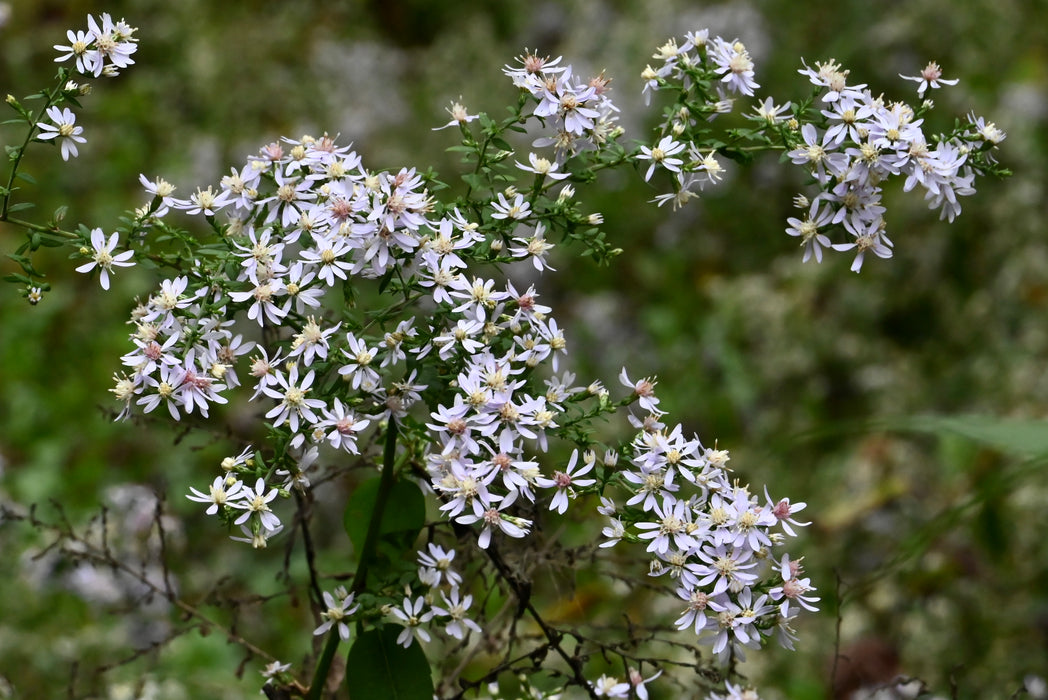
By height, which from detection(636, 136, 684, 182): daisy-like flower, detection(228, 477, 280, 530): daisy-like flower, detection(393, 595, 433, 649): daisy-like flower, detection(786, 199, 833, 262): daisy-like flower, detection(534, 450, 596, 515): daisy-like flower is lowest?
detection(393, 595, 433, 649): daisy-like flower

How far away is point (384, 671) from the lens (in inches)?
55.8

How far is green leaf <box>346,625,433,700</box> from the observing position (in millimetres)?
1407

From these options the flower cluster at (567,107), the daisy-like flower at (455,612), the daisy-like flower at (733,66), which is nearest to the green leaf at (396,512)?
the daisy-like flower at (455,612)

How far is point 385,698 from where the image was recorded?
1.40m

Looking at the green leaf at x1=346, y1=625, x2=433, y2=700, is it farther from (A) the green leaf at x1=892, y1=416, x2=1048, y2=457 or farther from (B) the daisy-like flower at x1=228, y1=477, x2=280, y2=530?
(A) the green leaf at x1=892, y1=416, x2=1048, y2=457

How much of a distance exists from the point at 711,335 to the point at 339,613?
10.4 ft

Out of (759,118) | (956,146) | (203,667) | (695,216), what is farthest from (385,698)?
(695,216)

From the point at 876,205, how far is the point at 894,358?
117 inches

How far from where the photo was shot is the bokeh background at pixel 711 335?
9.75 ft

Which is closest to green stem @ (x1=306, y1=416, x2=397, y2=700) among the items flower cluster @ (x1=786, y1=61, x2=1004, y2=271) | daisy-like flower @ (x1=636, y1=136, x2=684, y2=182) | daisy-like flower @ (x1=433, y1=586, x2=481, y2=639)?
daisy-like flower @ (x1=433, y1=586, x2=481, y2=639)

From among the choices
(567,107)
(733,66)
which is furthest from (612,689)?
(733,66)

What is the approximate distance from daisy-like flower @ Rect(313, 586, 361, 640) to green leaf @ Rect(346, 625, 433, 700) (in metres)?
0.06

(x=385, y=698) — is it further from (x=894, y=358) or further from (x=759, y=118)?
(x=894, y=358)

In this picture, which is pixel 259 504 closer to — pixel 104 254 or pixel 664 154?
pixel 104 254
